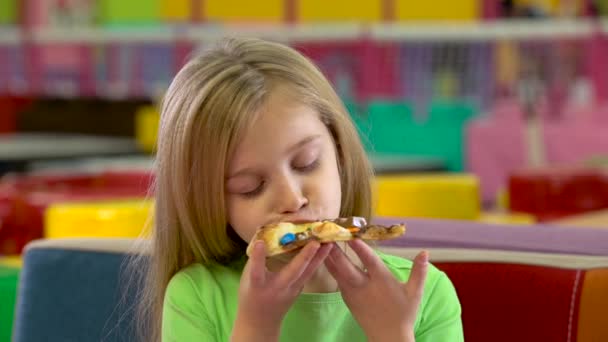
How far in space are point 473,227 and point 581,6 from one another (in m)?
9.06

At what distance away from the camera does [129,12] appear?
11.8 m

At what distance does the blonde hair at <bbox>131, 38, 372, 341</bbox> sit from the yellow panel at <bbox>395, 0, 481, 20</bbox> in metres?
8.06

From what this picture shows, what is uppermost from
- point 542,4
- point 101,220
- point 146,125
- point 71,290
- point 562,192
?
point 71,290

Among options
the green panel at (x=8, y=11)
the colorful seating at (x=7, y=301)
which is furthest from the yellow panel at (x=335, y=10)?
the colorful seating at (x=7, y=301)

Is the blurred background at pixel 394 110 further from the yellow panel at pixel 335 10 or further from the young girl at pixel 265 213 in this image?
the young girl at pixel 265 213

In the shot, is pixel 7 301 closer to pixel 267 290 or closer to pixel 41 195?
pixel 267 290

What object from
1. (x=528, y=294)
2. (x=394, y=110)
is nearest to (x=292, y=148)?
(x=528, y=294)

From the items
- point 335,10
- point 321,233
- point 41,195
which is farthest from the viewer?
point 335,10

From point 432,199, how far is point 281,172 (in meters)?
1.95

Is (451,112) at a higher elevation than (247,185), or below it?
below

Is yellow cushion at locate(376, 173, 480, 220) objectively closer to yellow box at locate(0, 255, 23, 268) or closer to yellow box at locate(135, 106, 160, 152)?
yellow box at locate(0, 255, 23, 268)

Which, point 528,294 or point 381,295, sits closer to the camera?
point 381,295

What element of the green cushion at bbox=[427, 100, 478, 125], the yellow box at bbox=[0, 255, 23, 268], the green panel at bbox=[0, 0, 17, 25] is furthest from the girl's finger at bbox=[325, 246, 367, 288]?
the green panel at bbox=[0, 0, 17, 25]

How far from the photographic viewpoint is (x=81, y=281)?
2084 millimetres
